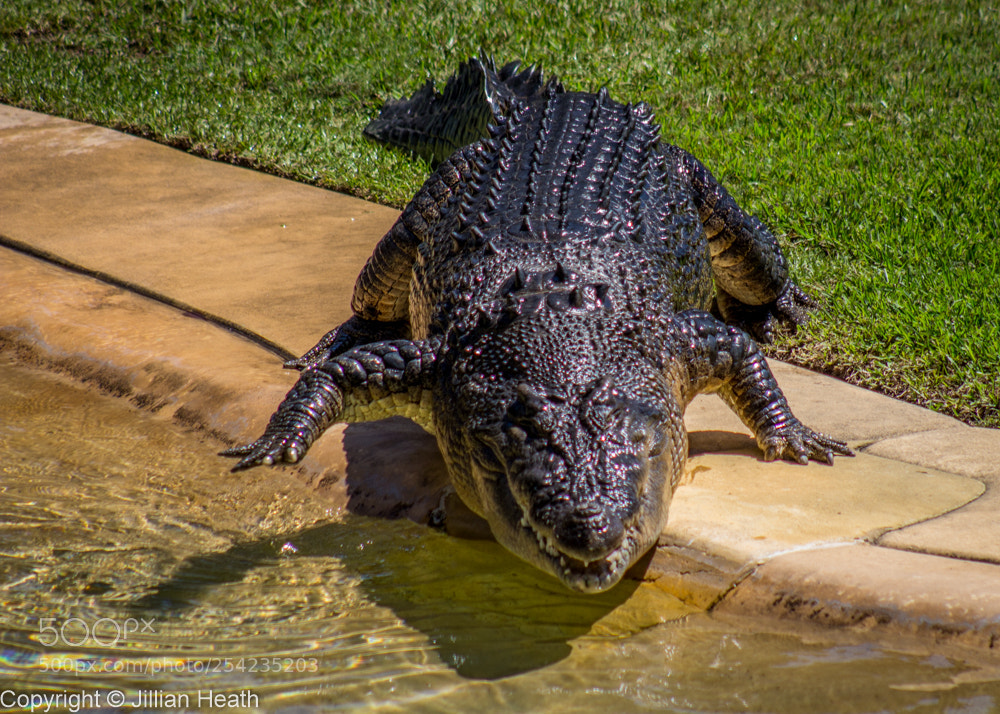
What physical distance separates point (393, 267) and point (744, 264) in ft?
5.08

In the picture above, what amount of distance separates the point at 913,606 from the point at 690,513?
60 cm

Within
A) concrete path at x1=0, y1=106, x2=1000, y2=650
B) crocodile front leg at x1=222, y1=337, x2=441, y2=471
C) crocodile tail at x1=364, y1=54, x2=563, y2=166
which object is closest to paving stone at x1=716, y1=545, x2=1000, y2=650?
concrete path at x1=0, y1=106, x2=1000, y2=650

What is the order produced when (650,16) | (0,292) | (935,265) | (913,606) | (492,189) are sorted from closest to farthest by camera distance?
(913,606), (492,189), (0,292), (935,265), (650,16)

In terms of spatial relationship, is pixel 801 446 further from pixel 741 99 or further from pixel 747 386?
pixel 741 99

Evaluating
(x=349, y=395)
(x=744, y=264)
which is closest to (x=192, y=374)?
(x=349, y=395)

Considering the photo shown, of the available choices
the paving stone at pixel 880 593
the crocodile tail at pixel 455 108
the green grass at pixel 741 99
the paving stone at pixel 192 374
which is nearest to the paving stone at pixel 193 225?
the paving stone at pixel 192 374

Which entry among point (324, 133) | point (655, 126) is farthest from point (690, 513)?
point (324, 133)

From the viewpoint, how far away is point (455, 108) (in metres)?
5.61

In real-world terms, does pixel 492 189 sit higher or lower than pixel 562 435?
higher

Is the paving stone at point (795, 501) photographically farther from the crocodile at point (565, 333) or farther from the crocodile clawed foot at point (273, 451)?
the crocodile clawed foot at point (273, 451)

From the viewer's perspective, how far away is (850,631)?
6.71ft

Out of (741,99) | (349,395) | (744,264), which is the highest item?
(741,99)

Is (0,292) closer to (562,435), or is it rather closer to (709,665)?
(562,435)

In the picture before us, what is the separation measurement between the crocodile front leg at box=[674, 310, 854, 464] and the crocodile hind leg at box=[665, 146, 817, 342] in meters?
1.11
